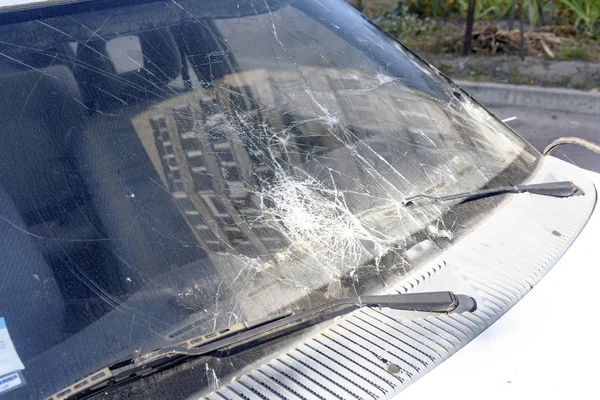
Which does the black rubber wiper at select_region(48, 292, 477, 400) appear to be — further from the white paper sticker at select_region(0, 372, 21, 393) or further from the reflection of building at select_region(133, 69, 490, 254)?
the reflection of building at select_region(133, 69, 490, 254)

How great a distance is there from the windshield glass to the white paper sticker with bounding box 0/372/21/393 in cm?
1

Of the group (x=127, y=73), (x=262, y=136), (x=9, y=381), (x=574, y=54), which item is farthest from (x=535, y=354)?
(x=574, y=54)

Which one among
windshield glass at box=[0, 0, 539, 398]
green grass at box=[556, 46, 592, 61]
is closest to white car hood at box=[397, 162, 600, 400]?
windshield glass at box=[0, 0, 539, 398]

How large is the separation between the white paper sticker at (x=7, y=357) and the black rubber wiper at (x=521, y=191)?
1.07 meters

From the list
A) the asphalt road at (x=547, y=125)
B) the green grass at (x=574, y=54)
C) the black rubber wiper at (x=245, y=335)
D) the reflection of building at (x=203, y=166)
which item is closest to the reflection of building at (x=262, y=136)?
the reflection of building at (x=203, y=166)

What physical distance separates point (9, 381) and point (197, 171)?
26.4 inches

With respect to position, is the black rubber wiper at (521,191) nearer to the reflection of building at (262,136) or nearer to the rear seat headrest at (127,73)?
the reflection of building at (262,136)

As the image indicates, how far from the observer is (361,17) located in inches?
102

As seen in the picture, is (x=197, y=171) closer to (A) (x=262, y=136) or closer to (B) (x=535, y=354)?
(A) (x=262, y=136)

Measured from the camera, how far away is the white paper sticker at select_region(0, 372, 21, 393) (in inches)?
56.0

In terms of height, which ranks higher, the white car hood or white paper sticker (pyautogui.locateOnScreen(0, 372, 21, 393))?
white paper sticker (pyautogui.locateOnScreen(0, 372, 21, 393))

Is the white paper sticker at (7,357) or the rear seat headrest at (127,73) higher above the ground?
the rear seat headrest at (127,73)

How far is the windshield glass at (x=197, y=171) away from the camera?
5.16 feet

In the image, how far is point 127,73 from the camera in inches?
76.0
